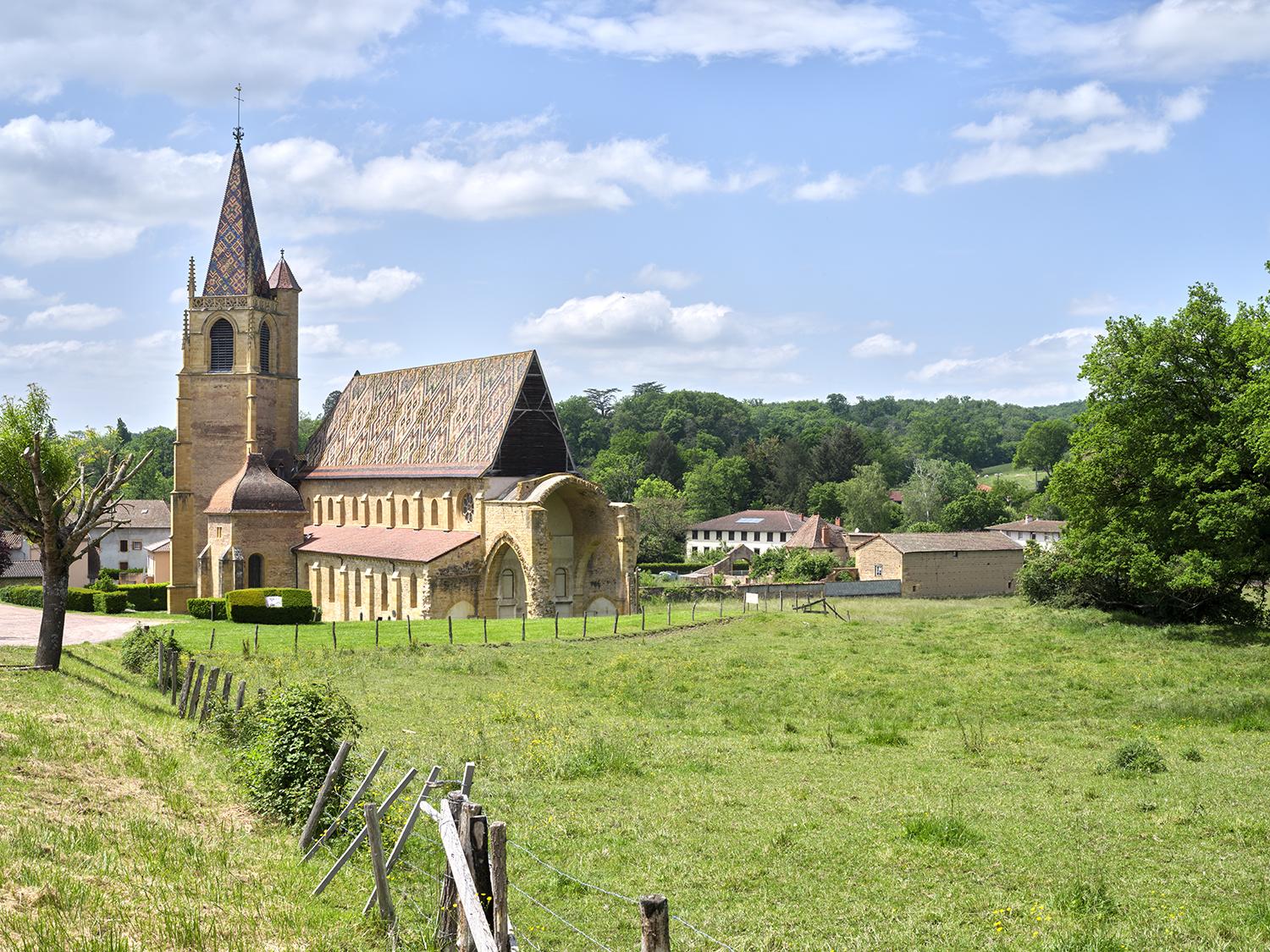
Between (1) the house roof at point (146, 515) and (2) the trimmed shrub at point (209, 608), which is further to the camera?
(1) the house roof at point (146, 515)

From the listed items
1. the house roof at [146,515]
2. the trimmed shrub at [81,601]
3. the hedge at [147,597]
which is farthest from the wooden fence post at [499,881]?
the house roof at [146,515]

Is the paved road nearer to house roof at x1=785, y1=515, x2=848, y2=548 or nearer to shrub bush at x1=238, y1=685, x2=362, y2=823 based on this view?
shrub bush at x1=238, y1=685, x2=362, y2=823

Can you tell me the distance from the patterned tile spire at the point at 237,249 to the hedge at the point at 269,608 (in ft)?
73.0

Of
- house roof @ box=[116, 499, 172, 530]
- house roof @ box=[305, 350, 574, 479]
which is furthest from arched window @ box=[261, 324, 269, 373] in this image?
house roof @ box=[116, 499, 172, 530]

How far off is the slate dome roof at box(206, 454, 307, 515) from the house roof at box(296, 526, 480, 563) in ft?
6.70

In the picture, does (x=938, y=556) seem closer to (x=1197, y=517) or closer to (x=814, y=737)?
(x=1197, y=517)

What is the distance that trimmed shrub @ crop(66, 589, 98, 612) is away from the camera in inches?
2106

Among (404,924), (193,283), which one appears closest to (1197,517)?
(404,924)

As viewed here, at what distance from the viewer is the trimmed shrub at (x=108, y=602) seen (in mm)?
53625

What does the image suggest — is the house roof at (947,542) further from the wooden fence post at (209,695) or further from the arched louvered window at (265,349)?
the wooden fence post at (209,695)

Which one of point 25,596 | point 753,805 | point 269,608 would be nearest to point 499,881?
point 753,805

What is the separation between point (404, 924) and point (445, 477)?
142ft

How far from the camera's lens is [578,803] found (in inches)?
604

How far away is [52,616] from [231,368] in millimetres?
39140
